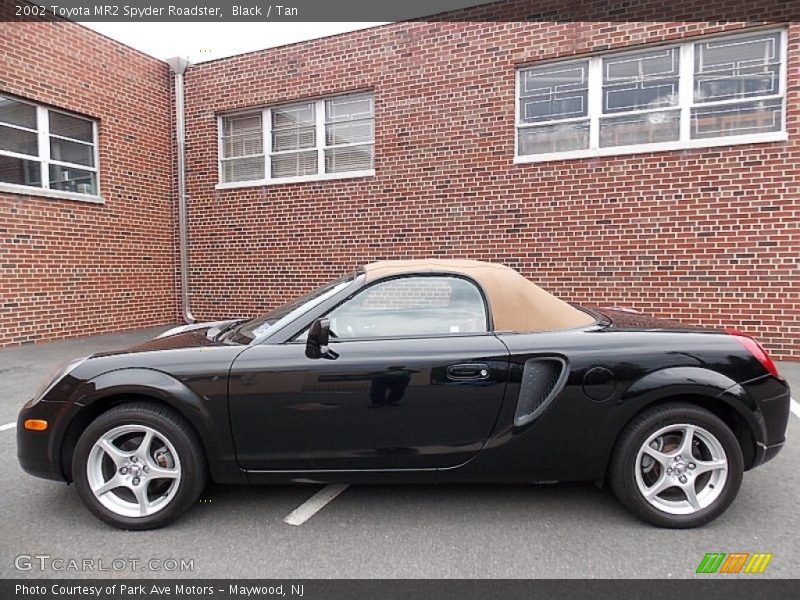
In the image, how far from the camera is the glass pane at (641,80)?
6.41 m

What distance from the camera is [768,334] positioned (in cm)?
611

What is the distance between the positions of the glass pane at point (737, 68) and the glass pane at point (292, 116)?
5.86 meters

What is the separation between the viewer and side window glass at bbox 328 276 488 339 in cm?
269

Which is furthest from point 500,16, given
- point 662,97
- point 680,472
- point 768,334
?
point 680,472

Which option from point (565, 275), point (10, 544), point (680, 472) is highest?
point (565, 275)

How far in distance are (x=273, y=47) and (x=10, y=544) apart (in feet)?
27.1

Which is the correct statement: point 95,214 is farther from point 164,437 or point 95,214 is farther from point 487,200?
point 164,437

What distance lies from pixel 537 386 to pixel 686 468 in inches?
34.3

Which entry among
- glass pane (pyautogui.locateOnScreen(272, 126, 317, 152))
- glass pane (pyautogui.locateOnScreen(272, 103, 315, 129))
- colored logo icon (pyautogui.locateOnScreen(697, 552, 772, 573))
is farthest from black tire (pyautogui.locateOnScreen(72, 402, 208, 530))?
glass pane (pyautogui.locateOnScreen(272, 103, 315, 129))

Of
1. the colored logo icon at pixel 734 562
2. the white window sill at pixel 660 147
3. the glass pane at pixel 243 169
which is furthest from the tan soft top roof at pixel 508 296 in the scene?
the glass pane at pixel 243 169

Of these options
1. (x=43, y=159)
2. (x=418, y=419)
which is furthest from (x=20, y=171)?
(x=418, y=419)

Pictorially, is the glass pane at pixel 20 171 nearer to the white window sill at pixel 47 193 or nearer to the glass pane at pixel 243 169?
the white window sill at pixel 47 193

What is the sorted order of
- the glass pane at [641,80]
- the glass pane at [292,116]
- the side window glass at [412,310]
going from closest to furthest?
the side window glass at [412,310] → the glass pane at [641,80] → the glass pane at [292,116]

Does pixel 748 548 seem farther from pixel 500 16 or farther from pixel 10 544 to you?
pixel 500 16
